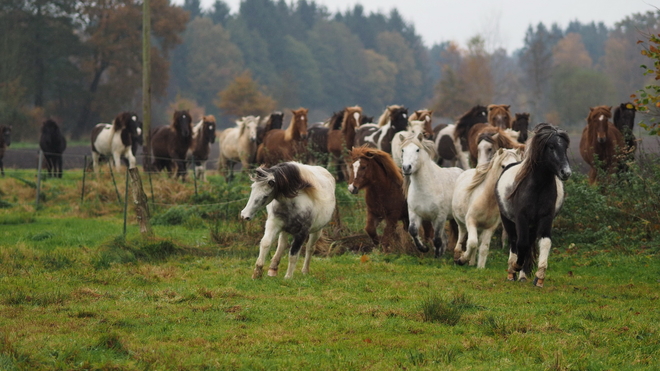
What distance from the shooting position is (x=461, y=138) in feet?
67.6

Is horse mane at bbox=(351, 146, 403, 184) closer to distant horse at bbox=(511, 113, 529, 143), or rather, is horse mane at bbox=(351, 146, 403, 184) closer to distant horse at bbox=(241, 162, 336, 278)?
distant horse at bbox=(241, 162, 336, 278)

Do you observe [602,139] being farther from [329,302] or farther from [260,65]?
[260,65]

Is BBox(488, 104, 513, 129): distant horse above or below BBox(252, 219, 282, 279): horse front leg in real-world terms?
above

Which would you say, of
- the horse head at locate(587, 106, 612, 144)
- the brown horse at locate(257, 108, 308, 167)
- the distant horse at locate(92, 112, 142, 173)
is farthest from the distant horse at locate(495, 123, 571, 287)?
the distant horse at locate(92, 112, 142, 173)

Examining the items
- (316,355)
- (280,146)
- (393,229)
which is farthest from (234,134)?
(316,355)

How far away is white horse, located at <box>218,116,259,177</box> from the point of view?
75.0 feet

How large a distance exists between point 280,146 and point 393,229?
8.19 m

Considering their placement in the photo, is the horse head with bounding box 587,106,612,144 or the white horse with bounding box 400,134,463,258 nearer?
the white horse with bounding box 400,134,463,258

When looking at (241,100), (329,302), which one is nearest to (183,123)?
(329,302)

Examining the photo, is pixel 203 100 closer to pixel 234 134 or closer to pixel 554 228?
pixel 234 134

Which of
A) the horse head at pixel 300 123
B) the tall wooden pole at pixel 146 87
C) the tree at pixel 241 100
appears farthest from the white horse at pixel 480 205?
the tree at pixel 241 100

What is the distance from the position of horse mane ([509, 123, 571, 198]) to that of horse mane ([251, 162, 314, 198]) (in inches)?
107

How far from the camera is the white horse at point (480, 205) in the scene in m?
11.0

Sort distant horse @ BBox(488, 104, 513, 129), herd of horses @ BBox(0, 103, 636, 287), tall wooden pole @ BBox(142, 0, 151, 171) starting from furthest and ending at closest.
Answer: tall wooden pole @ BBox(142, 0, 151, 171) < distant horse @ BBox(488, 104, 513, 129) < herd of horses @ BBox(0, 103, 636, 287)
